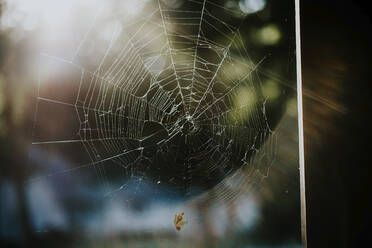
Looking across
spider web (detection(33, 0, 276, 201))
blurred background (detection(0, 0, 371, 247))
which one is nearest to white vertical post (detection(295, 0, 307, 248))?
blurred background (detection(0, 0, 371, 247))

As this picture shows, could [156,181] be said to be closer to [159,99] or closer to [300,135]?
[159,99]

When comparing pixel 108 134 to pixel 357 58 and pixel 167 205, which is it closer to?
pixel 167 205

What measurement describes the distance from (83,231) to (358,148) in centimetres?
73

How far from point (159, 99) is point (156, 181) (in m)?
0.26

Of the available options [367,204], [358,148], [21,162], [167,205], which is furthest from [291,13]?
[21,162]

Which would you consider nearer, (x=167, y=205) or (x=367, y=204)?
(x=367, y=204)

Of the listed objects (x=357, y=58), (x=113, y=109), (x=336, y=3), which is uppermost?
(x=336, y=3)

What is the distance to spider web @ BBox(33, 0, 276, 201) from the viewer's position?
0.68 metres

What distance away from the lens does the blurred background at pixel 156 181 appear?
620 mm

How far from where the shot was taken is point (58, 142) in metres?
0.68

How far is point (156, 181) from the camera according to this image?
763 mm

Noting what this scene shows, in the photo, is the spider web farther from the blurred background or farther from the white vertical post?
the white vertical post

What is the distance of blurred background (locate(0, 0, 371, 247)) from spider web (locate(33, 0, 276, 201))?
39mm

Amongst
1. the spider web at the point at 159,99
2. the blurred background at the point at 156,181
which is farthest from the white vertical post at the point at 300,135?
the spider web at the point at 159,99
